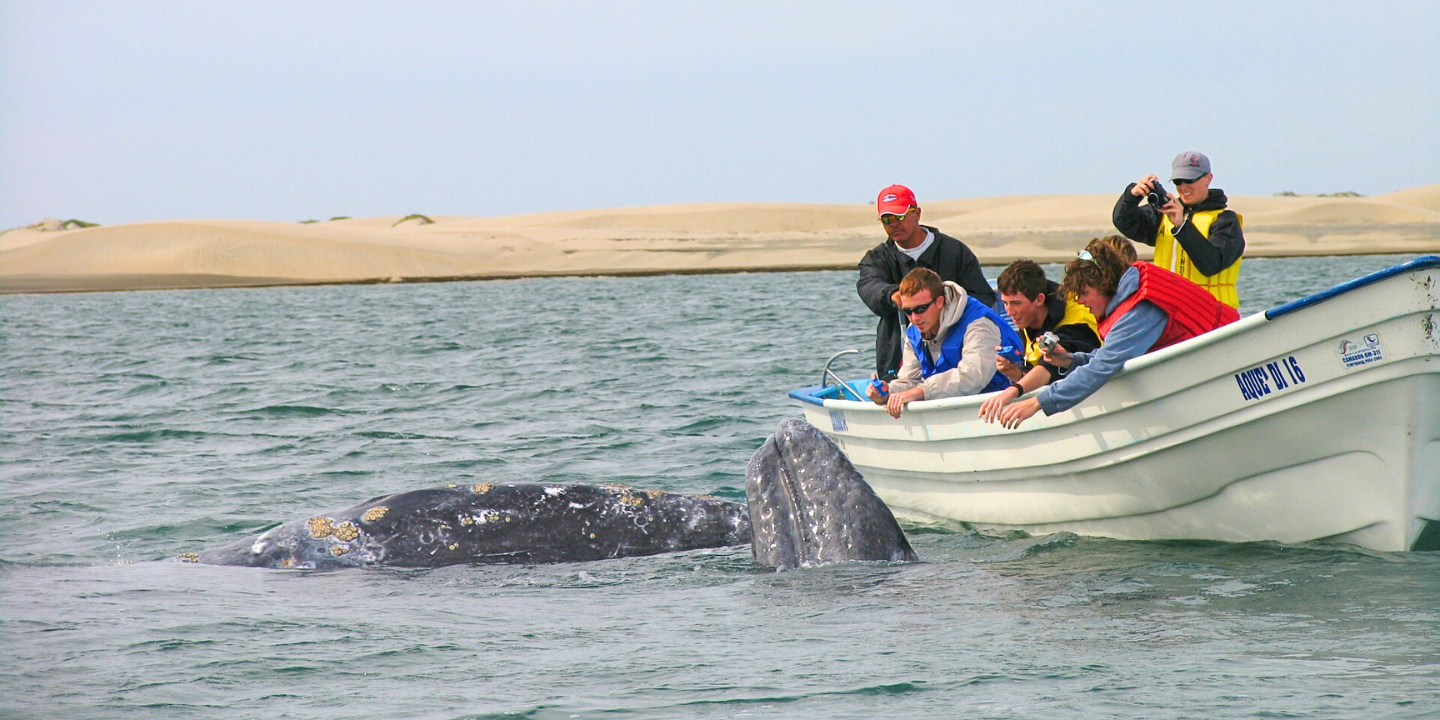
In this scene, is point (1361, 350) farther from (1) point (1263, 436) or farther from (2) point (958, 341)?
(2) point (958, 341)

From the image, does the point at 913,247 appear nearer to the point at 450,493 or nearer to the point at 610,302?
the point at 450,493

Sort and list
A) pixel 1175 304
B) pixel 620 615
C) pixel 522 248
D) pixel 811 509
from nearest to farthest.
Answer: pixel 620 615, pixel 811 509, pixel 1175 304, pixel 522 248

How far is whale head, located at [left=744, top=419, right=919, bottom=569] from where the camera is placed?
253 inches

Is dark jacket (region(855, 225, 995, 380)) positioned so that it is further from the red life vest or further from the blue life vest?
the red life vest

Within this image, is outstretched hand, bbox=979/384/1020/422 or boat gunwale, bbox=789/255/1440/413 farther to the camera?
outstretched hand, bbox=979/384/1020/422

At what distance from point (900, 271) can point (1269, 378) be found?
253 cm

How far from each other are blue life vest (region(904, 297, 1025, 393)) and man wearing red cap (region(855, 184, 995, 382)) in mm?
303

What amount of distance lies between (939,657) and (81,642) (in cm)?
337

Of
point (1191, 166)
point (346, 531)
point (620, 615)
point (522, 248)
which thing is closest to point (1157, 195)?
point (1191, 166)

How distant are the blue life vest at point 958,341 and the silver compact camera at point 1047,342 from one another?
725 millimetres

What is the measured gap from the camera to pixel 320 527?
723 centimetres

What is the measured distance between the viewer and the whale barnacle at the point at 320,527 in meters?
7.17

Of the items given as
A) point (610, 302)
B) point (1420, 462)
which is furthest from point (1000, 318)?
point (610, 302)

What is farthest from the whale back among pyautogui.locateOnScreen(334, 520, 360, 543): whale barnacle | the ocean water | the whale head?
the whale head
